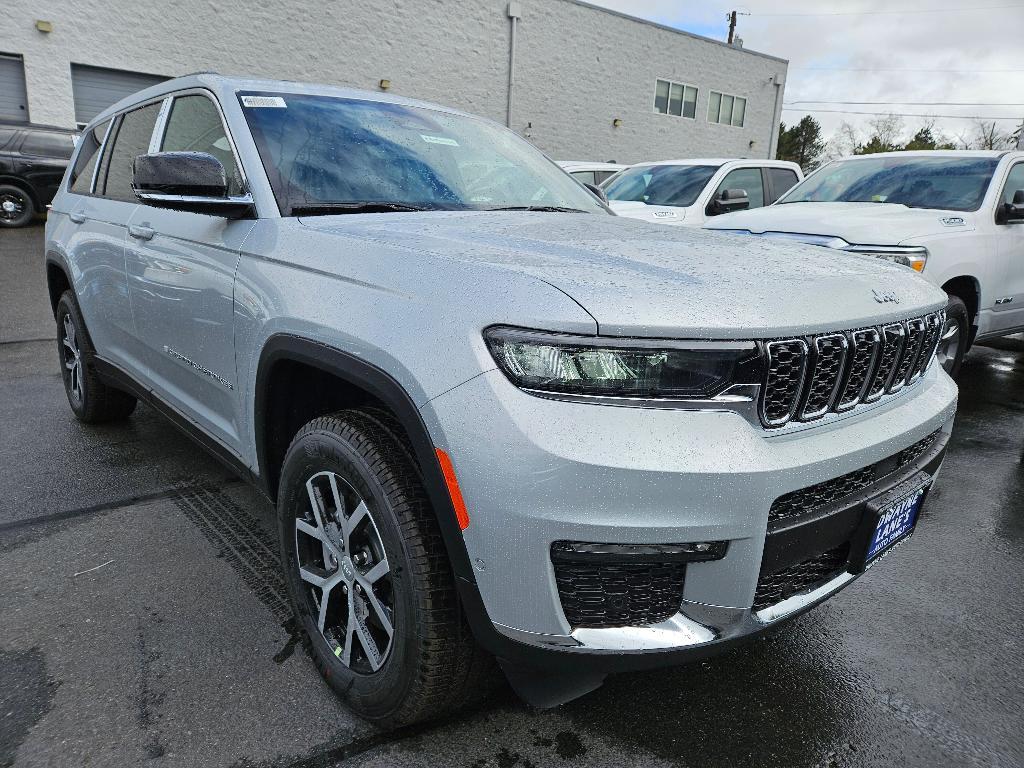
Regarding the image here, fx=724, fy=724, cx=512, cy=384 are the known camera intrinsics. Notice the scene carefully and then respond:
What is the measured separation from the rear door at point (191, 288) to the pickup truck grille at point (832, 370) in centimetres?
165

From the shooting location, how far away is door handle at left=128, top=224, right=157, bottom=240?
114 inches

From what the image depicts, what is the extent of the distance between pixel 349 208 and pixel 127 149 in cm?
187

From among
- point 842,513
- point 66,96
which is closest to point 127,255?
point 842,513

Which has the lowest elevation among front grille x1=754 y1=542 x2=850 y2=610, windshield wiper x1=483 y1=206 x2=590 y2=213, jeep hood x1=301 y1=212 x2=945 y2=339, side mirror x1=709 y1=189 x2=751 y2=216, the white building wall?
front grille x1=754 y1=542 x2=850 y2=610

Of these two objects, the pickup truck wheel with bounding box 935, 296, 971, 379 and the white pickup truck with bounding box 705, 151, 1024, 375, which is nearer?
the white pickup truck with bounding box 705, 151, 1024, 375

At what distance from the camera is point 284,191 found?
2.32 metres

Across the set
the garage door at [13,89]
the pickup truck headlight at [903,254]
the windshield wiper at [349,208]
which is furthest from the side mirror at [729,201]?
the garage door at [13,89]

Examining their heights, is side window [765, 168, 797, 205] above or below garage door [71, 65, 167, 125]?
below

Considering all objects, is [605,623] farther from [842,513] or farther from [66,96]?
[66,96]

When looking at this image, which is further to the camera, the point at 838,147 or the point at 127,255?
the point at 838,147

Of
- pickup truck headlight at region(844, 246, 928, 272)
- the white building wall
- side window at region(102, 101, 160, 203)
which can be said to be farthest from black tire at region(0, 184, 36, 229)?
pickup truck headlight at region(844, 246, 928, 272)

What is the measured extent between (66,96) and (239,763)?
17.8 meters

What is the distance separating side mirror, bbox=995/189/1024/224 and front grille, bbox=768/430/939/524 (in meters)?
4.39

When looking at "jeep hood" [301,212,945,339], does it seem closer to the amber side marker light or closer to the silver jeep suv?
the silver jeep suv
